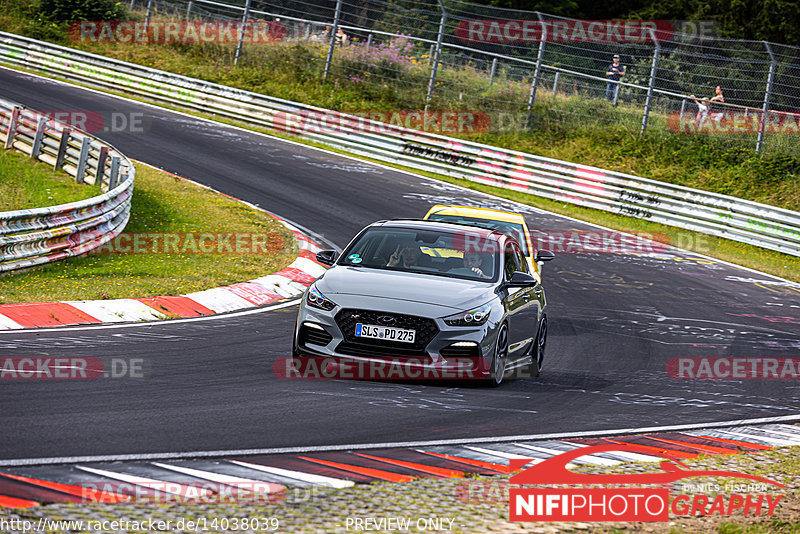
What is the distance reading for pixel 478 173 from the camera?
86.8 ft

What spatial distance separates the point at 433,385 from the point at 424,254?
4.97 ft

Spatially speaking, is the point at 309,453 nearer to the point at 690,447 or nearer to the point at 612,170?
the point at 690,447

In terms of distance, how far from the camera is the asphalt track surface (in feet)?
21.9

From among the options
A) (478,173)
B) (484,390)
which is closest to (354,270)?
(484,390)

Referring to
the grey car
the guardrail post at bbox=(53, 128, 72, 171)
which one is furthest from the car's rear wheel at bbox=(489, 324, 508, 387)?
the guardrail post at bbox=(53, 128, 72, 171)
